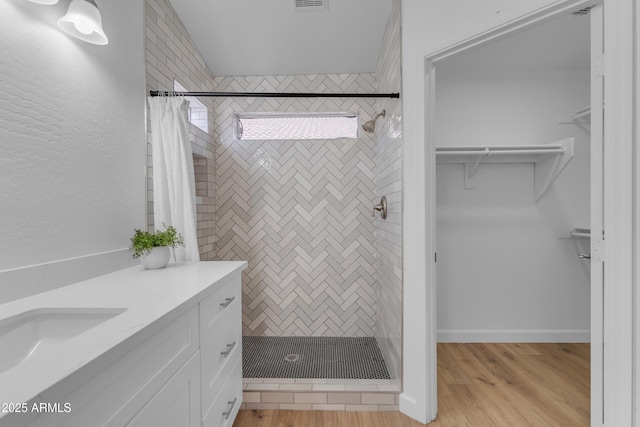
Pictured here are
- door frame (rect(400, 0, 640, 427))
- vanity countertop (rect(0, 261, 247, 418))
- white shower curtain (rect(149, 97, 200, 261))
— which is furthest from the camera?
white shower curtain (rect(149, 97, 200, 261))

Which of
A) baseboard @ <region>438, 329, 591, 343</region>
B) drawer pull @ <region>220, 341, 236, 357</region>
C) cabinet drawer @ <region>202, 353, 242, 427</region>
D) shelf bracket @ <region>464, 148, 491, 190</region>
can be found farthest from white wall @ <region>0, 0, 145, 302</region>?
baseboard @ <region>438, 329, 591, 343</region>

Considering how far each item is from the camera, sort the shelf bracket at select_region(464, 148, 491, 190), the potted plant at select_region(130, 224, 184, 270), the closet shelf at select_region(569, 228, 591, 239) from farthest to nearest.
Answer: the shelf bracket at select_region(464, 148, 491, 190) → the closet shelf at select_region(569, 228, 591, 239) → the potted plant at select_region(130, 224, 184, 270)

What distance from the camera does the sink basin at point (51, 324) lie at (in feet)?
3.02

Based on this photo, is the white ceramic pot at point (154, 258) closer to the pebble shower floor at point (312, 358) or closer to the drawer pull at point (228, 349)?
the drawer pull at point (228, 349)

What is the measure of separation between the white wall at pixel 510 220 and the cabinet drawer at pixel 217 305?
2.00 metres

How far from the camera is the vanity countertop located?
0.56 m

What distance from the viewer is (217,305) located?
1.40m

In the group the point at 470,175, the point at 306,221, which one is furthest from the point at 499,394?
the point at 306,221

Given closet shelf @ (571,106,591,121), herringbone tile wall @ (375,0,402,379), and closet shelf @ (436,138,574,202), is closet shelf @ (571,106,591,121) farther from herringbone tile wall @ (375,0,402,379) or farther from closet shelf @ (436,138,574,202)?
herringbone tile wall @ (375,0,402,379)

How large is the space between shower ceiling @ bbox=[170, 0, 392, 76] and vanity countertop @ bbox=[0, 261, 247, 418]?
1.78 m

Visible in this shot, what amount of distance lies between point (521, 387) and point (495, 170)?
5.78ft

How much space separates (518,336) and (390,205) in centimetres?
186

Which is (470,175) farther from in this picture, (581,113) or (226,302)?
(226,302)
